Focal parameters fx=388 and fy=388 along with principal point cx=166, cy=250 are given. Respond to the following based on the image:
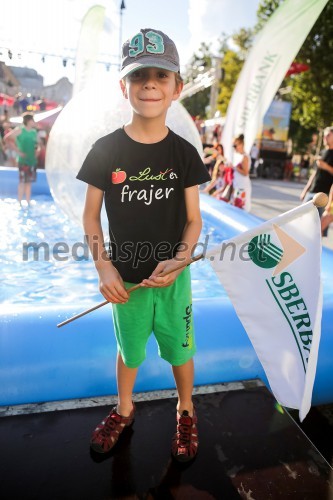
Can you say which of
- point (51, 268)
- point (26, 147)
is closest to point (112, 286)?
point (51, 268)

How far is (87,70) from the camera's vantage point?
7738mm

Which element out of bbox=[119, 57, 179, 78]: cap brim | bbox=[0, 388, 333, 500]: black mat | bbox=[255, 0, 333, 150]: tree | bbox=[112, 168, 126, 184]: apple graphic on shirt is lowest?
bbox=[0, 388, 333, 500]: black mat

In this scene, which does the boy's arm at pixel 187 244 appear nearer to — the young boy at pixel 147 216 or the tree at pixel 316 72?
the young boy at pixel 147 216

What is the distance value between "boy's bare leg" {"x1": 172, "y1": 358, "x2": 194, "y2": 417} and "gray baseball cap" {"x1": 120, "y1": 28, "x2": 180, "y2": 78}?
4.13 ft

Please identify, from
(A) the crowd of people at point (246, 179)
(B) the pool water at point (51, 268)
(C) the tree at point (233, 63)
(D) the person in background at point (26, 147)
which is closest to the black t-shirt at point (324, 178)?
(A) the crowd of people at point (246, 179)

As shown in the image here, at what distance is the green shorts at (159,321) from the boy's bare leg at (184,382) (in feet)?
0.19

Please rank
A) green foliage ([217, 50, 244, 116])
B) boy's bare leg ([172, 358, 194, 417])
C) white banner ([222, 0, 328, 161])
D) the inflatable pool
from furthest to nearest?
green foliage ([217, 50, 244, 116])
white banner ([222, 0, 328, 161])
the inflatable pool
boy's bare leg ([172, 358, 194, 417])

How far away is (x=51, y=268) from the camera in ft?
13.7

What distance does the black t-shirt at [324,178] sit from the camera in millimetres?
5312

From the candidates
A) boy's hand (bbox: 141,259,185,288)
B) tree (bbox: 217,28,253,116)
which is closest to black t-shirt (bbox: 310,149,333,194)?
boy's hand (bbox: 141,259,185,288)

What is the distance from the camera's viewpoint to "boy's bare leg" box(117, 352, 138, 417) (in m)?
1.80

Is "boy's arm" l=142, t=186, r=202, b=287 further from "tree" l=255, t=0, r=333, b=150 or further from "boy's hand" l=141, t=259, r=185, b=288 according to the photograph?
"tree" l=255, t=0, r=333, b=150

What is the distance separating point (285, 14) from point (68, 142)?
150 inches

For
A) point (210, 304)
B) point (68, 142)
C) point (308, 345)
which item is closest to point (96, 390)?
point (210, 304)
